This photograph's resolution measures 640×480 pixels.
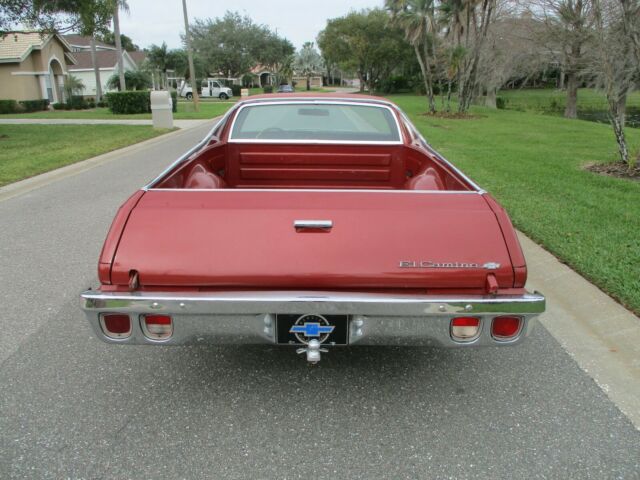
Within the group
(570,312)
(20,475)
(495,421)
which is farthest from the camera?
(570,312)

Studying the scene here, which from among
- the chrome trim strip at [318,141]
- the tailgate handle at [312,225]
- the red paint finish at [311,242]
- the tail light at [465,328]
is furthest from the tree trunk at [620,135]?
the tailgate handle at [312,225]

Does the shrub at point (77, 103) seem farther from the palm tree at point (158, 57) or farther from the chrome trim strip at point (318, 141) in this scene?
the chrome trim strip at point (318, 141)

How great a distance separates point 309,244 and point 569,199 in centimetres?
566

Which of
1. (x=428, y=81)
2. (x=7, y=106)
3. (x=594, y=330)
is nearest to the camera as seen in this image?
(x=594, y=330)

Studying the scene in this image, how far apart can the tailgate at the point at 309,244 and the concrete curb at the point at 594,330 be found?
3.70ft

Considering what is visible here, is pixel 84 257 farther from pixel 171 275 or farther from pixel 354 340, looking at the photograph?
pixel 354 340

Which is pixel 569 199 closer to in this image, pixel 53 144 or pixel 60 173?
pixel 60 173

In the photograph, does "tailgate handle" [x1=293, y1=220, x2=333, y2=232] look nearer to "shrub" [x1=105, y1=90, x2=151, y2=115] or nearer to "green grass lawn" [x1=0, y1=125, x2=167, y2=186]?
"green grass lawn" [x1=0, y1=125, x2=167, y2=186]

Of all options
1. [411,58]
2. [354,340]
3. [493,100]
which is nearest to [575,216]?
[354,340]

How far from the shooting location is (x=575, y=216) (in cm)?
614

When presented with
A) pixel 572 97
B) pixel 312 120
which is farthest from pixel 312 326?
pixel 572 97

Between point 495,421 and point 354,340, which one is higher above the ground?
point 354,340

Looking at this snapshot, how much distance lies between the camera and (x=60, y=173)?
10086 millimetres

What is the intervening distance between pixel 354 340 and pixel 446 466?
691 mm
